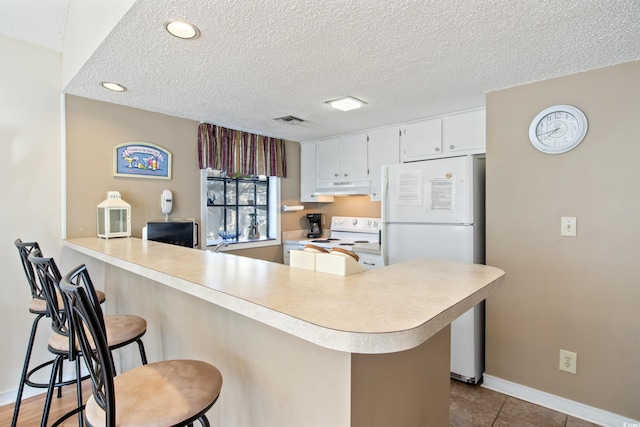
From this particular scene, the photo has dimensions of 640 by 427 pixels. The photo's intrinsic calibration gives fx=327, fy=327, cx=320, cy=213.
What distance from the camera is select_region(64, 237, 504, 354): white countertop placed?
74 cm

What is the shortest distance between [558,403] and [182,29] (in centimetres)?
311

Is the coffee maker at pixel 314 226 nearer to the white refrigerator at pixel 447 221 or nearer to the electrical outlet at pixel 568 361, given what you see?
the white refrigerator at pixel 447 221

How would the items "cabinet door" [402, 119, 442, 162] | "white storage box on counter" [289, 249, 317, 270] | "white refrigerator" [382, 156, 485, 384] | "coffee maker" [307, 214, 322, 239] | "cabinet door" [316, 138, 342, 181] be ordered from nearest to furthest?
"white storage box on counter" [289, 249, 317, 270] < "white refrigerator" [382, 156, 485, 384] < "cabinet door" [402, 119, 442, 162] < "cabinet door" [316, 138, 342, 181] < "coffee maker" [307, 214, 322, 239]

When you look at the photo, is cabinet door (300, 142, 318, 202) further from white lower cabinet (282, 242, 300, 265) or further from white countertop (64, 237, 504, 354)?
white countertop (64, 237, 504, 354)

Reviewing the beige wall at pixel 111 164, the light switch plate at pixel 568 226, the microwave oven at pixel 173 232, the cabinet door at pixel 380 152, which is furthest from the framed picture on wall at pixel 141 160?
the light switch plate at pixel 568 226

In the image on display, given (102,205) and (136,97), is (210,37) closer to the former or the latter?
(136,97)

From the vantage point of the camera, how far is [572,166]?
6.90 feet

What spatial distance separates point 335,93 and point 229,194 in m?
1.85

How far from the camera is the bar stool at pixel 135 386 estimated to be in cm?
87

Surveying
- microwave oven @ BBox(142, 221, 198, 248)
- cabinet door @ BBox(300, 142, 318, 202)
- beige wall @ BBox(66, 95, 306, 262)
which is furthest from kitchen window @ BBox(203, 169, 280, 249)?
microwave oven @ BBox(142, 221, 198, 248)

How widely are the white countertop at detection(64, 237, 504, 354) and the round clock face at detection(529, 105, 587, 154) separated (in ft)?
4.22

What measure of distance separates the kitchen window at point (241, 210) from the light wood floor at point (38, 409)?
5.19 feet

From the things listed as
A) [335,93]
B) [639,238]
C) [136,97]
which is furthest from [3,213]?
[639,238]

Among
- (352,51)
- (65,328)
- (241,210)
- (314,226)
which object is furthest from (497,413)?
(241,210)
